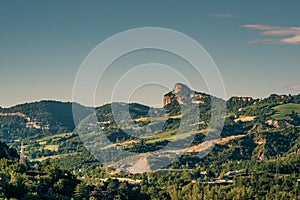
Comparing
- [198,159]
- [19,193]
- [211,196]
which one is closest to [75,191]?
[19,193]

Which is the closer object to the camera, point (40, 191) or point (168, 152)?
point (40, 191)

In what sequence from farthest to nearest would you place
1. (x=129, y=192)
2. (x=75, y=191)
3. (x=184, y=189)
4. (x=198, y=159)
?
1. (x=198, y=159)
2. (x=184, y=189)
3. (x=129, y=192)
4. (x=75, y=191)

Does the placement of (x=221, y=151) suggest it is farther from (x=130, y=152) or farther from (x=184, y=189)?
(x=184, y=189)

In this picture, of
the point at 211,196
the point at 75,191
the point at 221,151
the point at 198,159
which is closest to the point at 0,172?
the point at 75,191

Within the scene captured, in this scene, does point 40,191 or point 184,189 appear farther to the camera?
point 184,189

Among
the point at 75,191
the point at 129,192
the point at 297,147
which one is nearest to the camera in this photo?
the point at 75,191

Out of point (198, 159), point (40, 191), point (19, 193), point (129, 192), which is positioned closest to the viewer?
point (19, 193)

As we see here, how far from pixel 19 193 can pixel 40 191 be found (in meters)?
5.56

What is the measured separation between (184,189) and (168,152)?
104938mm

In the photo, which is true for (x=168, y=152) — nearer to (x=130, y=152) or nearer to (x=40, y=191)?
(x=130, y=152)

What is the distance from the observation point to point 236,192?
89312 millimetres

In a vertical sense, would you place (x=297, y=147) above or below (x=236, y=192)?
above

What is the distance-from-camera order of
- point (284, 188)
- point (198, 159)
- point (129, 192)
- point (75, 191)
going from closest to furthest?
point (75, 191) → point (129, 192) → point (284, 188) → point (198, 159)

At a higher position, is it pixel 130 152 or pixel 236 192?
pixel 130 152
